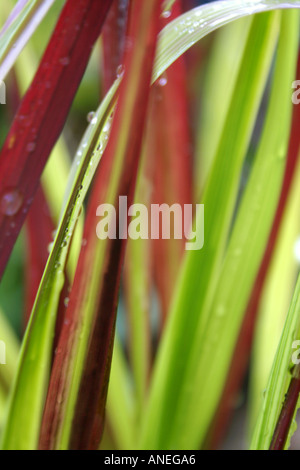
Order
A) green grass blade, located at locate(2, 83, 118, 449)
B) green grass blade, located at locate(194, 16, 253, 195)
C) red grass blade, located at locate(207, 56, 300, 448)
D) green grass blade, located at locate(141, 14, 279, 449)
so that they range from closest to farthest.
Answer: green grass blade, located at locate(2, 83, 118, 449)
green grass blade, located at locate(141, 14, 279, 449)
red grass blade, located at locate(207, 56, 300, 448)
green grass blade, located at locate(194, 16, 253, 195)

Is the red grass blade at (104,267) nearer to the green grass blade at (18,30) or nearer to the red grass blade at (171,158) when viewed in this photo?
the green grass blade at (18,30)

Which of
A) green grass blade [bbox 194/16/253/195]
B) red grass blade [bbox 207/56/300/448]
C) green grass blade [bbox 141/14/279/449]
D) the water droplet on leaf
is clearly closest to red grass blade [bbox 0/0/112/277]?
the water droplet on leaf

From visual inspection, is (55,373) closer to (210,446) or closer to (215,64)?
(210,446)

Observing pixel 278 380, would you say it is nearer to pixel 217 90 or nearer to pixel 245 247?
pixel 245 247

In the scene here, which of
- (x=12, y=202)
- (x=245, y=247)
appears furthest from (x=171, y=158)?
(x=12, y=202)

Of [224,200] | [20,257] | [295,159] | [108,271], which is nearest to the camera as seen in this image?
[108,271]

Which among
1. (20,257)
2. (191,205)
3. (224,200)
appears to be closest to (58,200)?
(191,205)

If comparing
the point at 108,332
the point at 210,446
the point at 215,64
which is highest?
the point at 215,64

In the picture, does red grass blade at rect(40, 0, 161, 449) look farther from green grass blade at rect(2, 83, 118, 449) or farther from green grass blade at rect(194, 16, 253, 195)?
green grass blade at rect(194, 16, 253, 195)

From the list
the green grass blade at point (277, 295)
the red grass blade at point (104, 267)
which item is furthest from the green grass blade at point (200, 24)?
the green grass blade at point (277, 295)
